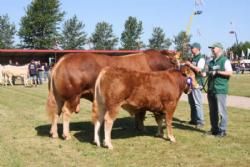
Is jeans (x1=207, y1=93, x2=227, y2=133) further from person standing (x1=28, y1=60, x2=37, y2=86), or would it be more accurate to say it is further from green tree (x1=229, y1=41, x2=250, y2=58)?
green tree (x1=229, y1=41, x2=250, y2=58)

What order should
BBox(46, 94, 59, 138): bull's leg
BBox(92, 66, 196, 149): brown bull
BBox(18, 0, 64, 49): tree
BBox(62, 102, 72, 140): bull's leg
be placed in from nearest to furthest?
BBox(92, 66, 196, 149): brown bull < BBox(62, 102, 72, 140): bull's leg < BBox(46, 94, 59, 138): bull's leg < BBox(18, 0, 64, 49): tree

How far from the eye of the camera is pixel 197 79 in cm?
1124

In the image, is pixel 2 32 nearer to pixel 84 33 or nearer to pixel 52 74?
pixel 84 33

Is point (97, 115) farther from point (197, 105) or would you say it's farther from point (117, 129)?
point (197, 105)

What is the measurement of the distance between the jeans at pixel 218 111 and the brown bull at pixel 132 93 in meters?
0.74

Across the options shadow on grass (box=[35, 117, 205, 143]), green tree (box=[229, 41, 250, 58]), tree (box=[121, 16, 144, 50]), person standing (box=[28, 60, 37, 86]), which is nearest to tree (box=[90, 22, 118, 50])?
tree (box=[121, 16, 144, 50])

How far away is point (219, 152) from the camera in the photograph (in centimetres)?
859

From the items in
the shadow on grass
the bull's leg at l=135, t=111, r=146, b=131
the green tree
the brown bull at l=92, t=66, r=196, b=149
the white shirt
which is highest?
the white shirt

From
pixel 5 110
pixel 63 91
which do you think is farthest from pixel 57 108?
pixel 5 110

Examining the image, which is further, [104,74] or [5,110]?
[5,110]

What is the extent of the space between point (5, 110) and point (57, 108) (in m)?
6.26

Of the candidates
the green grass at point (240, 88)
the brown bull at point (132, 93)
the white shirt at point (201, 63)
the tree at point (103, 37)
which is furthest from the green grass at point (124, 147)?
the tree at point (103, 37)

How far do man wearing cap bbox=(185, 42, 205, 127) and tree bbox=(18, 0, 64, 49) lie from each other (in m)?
67.1

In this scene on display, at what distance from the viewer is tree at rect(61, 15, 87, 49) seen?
8794cm
